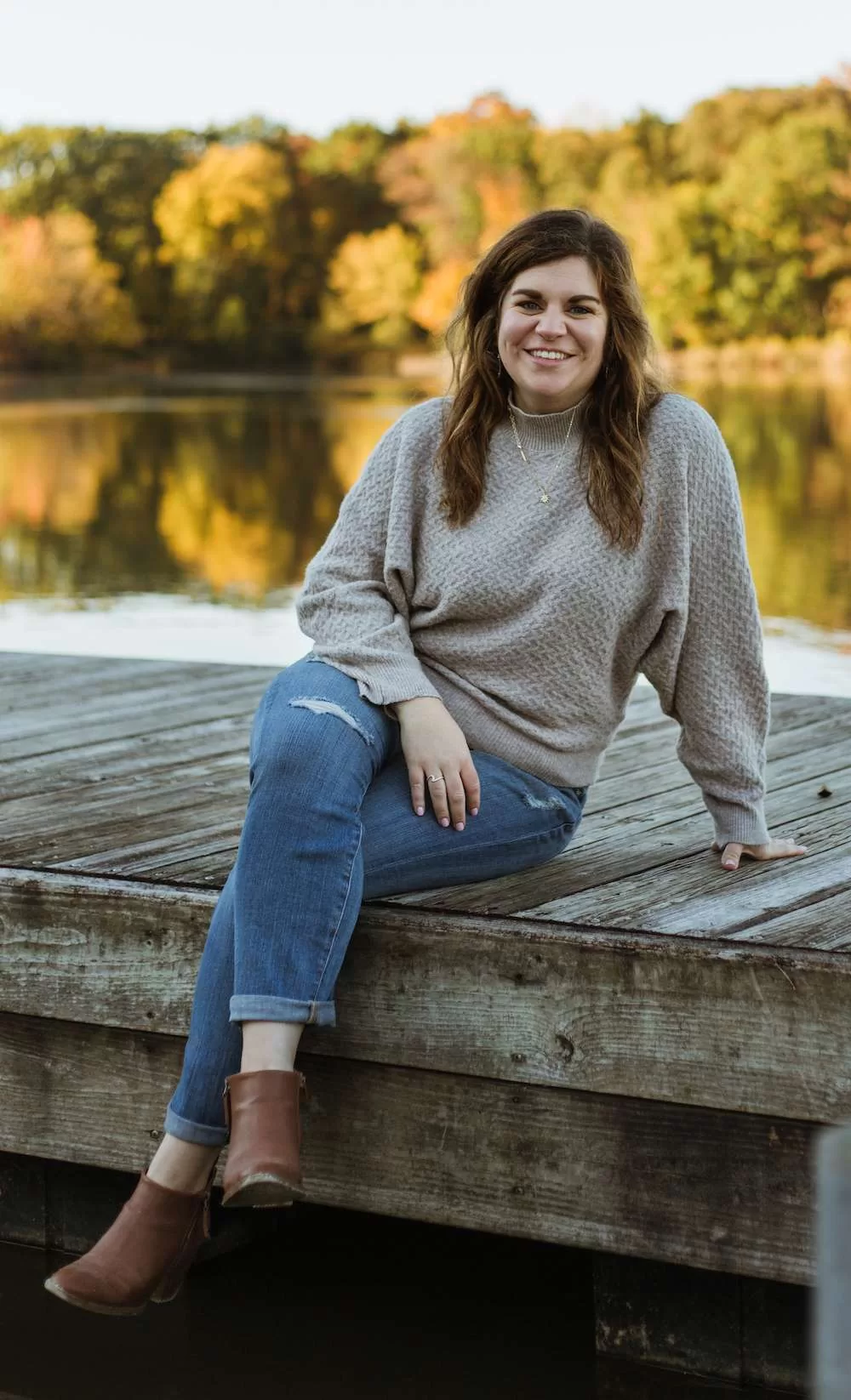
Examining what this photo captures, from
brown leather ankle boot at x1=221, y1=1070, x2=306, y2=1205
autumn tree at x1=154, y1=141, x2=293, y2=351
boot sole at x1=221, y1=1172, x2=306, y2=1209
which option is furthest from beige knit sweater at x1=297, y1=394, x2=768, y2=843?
autumn tree at x1=154, y1=141, x2=293, y2=351

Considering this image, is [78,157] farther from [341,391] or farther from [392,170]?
[341,391]

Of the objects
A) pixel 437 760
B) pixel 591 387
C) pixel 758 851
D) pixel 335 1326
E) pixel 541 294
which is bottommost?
pixel 335 1326

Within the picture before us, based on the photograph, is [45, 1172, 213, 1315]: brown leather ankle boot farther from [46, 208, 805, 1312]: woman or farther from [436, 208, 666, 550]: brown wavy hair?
[436, 208, 666, 550]: brown wavy hair

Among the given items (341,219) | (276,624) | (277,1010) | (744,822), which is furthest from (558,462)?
(341,219)

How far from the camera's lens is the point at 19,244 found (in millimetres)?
45625

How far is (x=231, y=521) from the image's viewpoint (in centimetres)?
1585

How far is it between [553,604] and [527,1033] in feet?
1.88

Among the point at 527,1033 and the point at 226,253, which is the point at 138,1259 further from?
the point at 226,253

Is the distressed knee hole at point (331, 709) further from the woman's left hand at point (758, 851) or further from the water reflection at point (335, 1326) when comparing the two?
the water reflection at point (335, 1326)

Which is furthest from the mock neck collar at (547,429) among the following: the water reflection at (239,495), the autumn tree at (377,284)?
the autumn tree at (377,284)

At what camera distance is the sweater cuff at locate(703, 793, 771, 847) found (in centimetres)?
250

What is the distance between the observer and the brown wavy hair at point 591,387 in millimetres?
2381

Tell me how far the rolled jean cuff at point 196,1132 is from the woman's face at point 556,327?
1067mm

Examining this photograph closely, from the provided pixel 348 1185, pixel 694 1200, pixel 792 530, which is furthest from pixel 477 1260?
pixel 792 530
